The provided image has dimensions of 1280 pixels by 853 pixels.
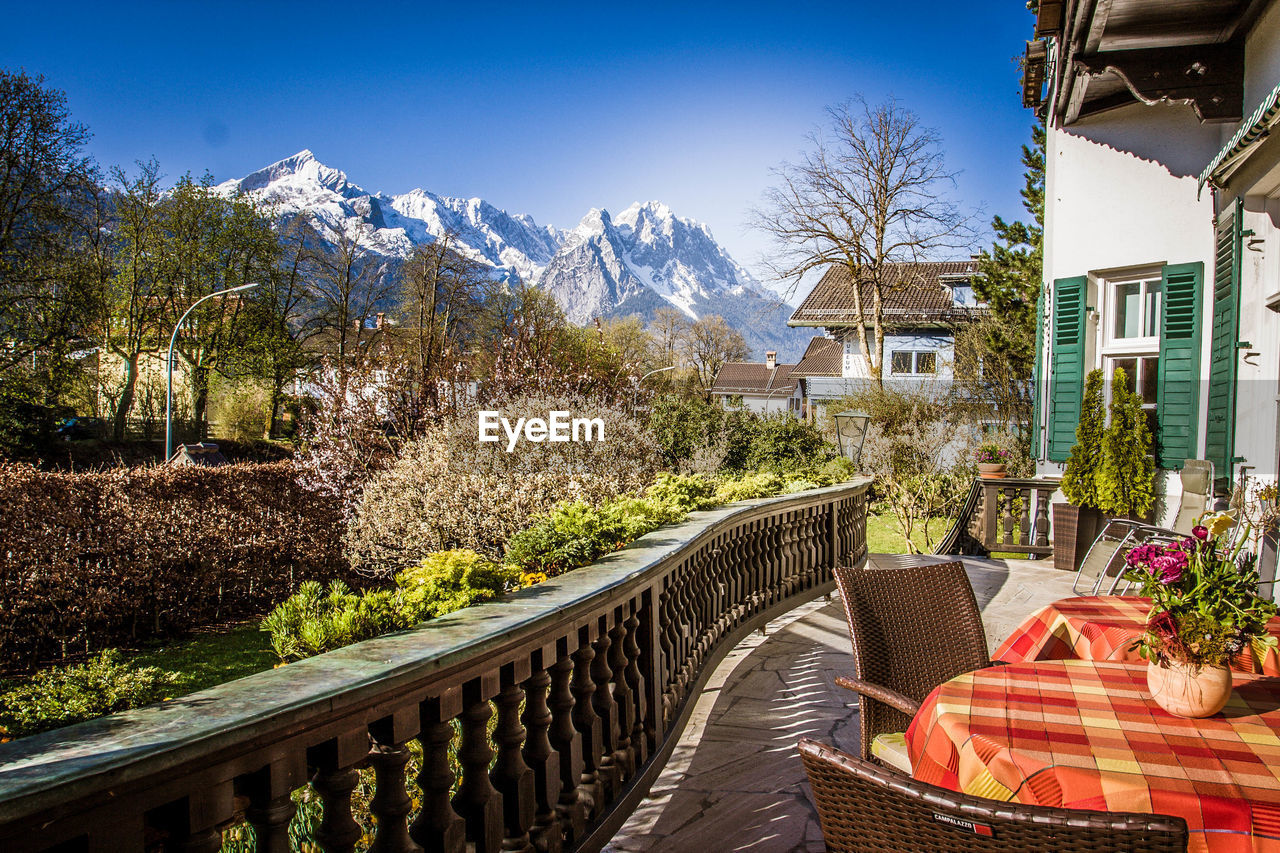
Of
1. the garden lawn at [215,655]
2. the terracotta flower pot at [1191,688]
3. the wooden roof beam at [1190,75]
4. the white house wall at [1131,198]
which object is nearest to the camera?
the terracotta flower pot at [1191,688]

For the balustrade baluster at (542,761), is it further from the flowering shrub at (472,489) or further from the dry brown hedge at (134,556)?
the dry brown hedge at (134,556)

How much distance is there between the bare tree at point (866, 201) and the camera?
2150 centimetres

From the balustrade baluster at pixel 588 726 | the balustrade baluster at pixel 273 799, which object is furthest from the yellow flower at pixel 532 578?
the balustrade baluster at pixel 273 799

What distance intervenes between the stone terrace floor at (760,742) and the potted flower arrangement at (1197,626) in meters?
1.37

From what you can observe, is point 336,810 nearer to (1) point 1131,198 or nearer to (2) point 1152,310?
(2) point 1152,310

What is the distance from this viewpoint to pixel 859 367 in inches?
1081

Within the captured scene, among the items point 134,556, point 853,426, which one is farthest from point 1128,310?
point 134,556

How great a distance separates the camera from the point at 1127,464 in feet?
23.5

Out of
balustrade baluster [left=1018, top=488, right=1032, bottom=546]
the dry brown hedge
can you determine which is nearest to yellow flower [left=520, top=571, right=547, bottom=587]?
the dry brown hedge

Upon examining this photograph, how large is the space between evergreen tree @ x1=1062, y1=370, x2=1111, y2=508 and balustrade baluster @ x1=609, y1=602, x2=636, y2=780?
6.40 metres

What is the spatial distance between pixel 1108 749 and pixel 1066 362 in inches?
293

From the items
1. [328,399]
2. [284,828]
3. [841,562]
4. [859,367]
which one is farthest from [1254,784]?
[859,367]

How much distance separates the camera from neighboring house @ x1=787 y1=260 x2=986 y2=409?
27453mm

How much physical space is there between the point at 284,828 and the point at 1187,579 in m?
2.25
